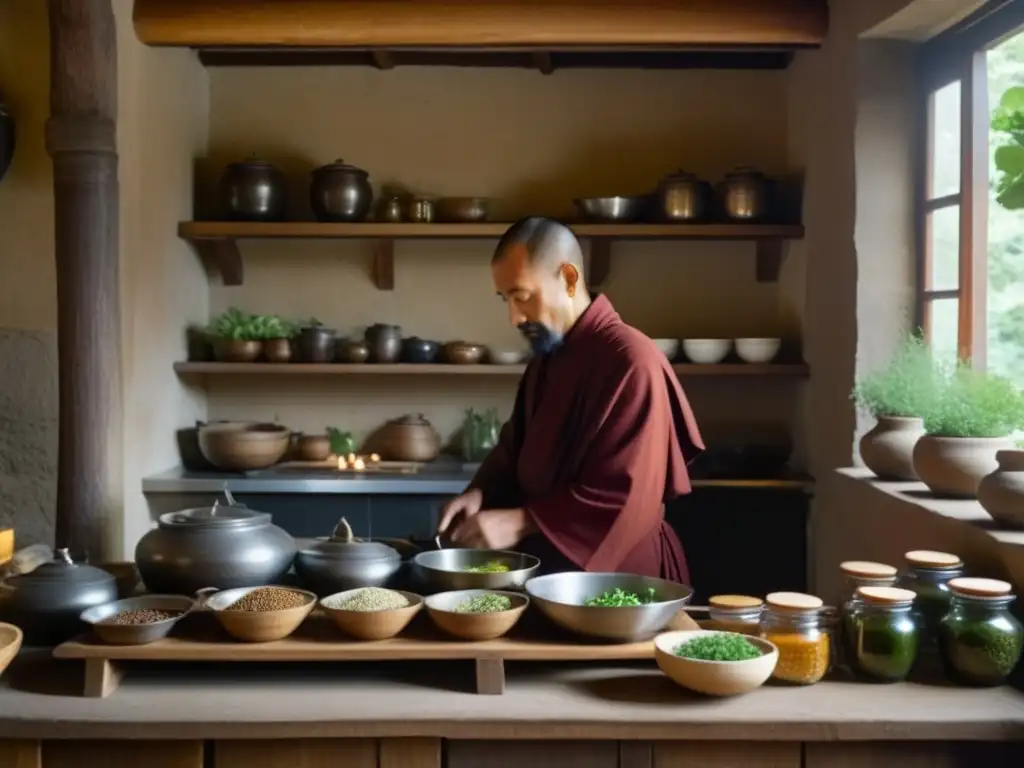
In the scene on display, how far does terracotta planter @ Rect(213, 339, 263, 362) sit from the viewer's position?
4055 millimetres

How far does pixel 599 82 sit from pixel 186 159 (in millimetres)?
1781

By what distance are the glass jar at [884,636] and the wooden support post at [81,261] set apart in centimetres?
243

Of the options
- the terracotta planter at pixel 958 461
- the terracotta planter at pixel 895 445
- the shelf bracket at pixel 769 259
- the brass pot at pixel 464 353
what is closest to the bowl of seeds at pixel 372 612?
the terracotta planter at pixel 958 461

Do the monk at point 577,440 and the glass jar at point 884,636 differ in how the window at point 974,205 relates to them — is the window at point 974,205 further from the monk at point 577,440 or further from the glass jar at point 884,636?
the glass jar at point 884,636

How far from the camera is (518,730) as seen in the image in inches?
60.2

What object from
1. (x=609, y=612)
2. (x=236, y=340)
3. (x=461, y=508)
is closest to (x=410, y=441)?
(x=236, y=340)

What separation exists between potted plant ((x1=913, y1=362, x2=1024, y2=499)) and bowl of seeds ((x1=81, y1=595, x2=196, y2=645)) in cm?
166

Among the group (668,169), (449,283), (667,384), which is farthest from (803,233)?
(667,384)

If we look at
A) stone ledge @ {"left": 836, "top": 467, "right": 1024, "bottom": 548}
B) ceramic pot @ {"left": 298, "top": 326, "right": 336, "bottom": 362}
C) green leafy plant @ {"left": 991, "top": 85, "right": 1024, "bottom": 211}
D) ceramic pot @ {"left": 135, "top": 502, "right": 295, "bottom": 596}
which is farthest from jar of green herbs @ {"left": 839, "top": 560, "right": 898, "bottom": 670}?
ceramic pot @ {"left": 298, "top": 326, "right": 336, "bottom": 362}

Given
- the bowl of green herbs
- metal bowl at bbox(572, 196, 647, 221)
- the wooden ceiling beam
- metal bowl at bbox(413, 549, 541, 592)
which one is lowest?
the bowl of green herbs

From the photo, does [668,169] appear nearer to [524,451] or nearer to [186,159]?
[186,159]

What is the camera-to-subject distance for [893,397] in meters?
2.74

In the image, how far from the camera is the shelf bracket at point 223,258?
423cm

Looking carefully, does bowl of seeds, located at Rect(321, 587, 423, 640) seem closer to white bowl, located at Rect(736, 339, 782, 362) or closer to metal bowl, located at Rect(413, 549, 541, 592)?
metal bowl, located at Rect(413, 549, 541, 592)
